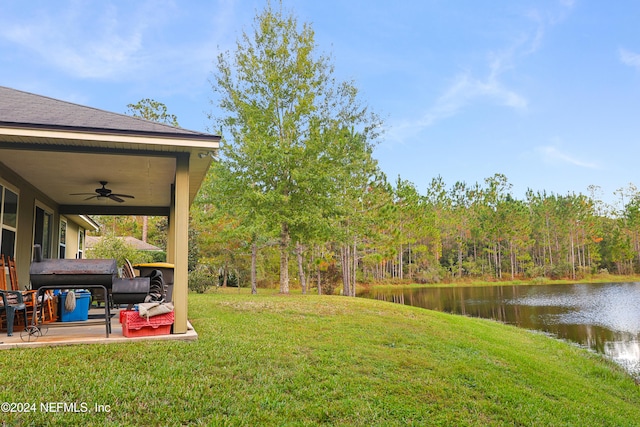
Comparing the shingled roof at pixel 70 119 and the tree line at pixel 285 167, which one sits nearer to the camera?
the shingled roof at pixel 70 119

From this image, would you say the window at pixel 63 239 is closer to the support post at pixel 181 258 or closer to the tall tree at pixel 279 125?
the tall tree at pixel 279 125

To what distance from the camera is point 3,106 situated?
18.0 ft

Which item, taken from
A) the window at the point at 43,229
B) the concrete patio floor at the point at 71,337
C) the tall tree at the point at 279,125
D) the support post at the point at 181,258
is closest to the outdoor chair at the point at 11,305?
the concrete patio floor at the point at 71,337

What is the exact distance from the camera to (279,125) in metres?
14.8

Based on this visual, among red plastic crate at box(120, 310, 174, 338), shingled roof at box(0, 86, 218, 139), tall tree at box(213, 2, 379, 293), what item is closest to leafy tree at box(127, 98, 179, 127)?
tall tree at box(213, 2, 379, 293)

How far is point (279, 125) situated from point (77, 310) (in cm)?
953

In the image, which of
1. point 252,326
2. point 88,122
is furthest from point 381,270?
point 88,122

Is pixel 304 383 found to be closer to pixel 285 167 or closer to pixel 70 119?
pixel 70 119

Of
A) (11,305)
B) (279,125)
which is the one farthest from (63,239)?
(279,125)

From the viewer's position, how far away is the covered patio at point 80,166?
5.03 metres

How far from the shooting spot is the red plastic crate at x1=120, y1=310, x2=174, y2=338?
507cm

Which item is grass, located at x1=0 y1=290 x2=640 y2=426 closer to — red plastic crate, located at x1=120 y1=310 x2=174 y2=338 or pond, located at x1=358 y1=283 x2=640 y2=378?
red plastic crate, located at x1=120 y1=310 x2=174 y2=338

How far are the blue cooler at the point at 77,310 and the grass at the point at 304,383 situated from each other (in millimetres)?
1689

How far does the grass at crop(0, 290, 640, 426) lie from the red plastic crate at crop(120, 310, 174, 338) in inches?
14.2
